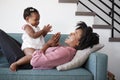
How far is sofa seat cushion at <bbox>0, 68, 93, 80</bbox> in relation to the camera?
7.57 feet

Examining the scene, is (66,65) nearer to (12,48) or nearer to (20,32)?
(12,48)

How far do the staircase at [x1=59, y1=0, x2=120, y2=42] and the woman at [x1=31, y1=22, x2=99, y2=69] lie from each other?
2.43ft

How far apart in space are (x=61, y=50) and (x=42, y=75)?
0.31 metres

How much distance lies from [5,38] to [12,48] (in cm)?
12

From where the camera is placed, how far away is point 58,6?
333cm

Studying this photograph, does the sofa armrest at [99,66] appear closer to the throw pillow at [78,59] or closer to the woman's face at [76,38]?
the throw pillow at [78,59]

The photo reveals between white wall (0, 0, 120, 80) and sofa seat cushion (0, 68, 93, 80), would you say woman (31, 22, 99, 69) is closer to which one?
Answer: sofa seat cushion (0, 68, 93, 80)

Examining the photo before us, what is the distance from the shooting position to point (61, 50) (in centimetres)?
243

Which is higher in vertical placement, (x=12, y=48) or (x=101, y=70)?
(x=12, y=48)

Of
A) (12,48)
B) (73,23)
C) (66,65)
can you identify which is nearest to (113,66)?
(73,23)

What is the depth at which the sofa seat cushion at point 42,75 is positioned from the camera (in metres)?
2.31

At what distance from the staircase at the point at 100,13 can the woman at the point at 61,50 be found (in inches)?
29.2

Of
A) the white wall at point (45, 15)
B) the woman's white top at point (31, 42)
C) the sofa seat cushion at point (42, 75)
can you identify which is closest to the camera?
the sofa seat cushion at point (42, 75)

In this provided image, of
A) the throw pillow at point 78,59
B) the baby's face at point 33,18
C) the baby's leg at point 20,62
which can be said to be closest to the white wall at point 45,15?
the baby's face at point 33,18
